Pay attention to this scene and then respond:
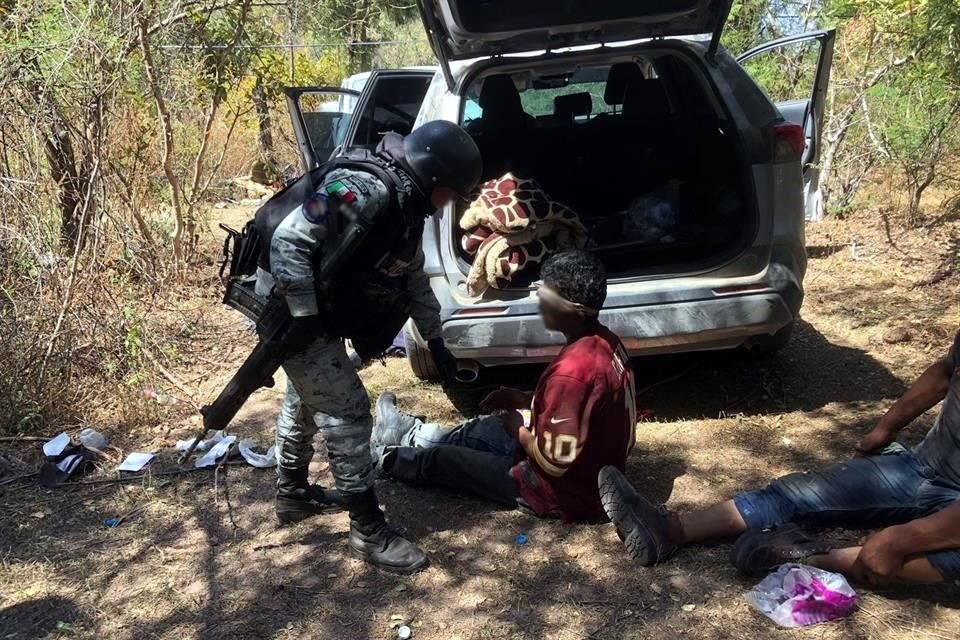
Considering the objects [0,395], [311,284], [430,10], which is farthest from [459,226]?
[0,395]

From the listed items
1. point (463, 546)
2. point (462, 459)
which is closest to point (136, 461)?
point (462, 459)

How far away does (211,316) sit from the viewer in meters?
5.74

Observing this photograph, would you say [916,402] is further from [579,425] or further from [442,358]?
[442,358]

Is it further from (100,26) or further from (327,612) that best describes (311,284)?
(100,26)

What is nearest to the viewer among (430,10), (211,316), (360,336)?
(360,336)

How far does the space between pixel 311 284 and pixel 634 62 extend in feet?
10.4

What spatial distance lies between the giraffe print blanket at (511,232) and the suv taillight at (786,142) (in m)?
0.95

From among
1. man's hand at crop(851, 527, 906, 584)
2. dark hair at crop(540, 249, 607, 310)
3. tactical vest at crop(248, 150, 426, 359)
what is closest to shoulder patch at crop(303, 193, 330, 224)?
tactical vest at crop(248, 150, 426, 359)

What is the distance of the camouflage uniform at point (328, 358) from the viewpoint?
2391mm

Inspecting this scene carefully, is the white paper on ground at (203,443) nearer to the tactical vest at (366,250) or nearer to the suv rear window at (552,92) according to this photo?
the tactical vest at (366,250)

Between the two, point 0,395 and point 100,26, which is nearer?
point 0,395

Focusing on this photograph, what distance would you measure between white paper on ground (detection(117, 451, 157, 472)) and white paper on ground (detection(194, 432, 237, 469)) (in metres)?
0.24

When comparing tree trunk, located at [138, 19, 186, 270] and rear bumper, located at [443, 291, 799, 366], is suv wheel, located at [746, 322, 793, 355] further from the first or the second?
tree trunk, located at [138, 19, 186, 270]

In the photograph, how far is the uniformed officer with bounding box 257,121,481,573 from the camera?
7.86ft
